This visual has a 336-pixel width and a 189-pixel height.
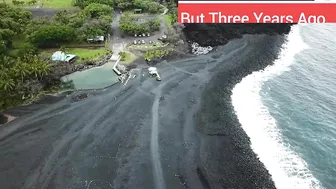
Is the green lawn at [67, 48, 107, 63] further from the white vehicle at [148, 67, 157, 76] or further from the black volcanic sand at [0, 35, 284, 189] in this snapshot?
the white vehicle at [148, 67, 157, 76]

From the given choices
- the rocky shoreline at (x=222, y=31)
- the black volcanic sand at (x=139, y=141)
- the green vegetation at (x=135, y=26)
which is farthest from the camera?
the rocky shoreline at (x=222, y=31)

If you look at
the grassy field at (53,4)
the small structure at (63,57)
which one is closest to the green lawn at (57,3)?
the grassy field at (53,4)

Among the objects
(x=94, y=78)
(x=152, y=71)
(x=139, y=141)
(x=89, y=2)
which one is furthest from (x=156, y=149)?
(x=89, y=2)

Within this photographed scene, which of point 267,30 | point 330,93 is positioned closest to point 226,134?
point 330,93

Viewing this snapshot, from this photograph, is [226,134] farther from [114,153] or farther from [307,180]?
[114,153]

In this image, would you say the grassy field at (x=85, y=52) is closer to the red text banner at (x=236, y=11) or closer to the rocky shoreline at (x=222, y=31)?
the rocky shoreline at (x=222, y=31)

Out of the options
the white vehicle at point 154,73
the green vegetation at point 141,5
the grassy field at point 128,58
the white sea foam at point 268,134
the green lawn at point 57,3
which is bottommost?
the white sea foam at point 268,134

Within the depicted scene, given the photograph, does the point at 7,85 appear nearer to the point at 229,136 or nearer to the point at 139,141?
the point at 139,141
